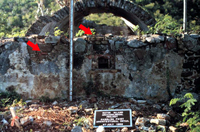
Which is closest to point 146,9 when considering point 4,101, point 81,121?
point 4,101

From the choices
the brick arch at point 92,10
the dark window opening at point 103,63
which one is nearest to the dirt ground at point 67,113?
the dark window opening at point 103,63

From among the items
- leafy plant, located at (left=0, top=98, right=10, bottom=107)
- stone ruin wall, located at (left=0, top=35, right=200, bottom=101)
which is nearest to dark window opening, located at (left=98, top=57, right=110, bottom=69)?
stone ruin wall, located at (left=0, top=35, right=200, bottom=101)

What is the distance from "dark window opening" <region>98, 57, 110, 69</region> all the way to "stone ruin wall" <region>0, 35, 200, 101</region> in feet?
0.17

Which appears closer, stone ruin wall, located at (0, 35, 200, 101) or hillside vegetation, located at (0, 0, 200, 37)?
stone ruin wall, located at (0, 35, 200, 101)

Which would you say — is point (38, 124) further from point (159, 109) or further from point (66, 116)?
point (159, 109)

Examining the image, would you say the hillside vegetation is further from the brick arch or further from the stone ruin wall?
the stone ruin wall

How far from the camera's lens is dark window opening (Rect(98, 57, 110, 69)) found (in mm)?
5025

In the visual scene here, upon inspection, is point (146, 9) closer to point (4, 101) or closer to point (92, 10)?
point (92, 10)

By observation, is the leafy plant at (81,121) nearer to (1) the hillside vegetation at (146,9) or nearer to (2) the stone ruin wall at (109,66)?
(2) the stone ruin wall at (109,66)

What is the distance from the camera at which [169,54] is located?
489 centimetres

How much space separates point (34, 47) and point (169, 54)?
2.99m

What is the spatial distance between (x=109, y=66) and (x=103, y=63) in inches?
6.4

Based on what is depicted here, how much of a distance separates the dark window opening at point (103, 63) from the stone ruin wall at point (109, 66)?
0.05 meters

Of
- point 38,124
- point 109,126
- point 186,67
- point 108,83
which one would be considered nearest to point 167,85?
point 186,67
